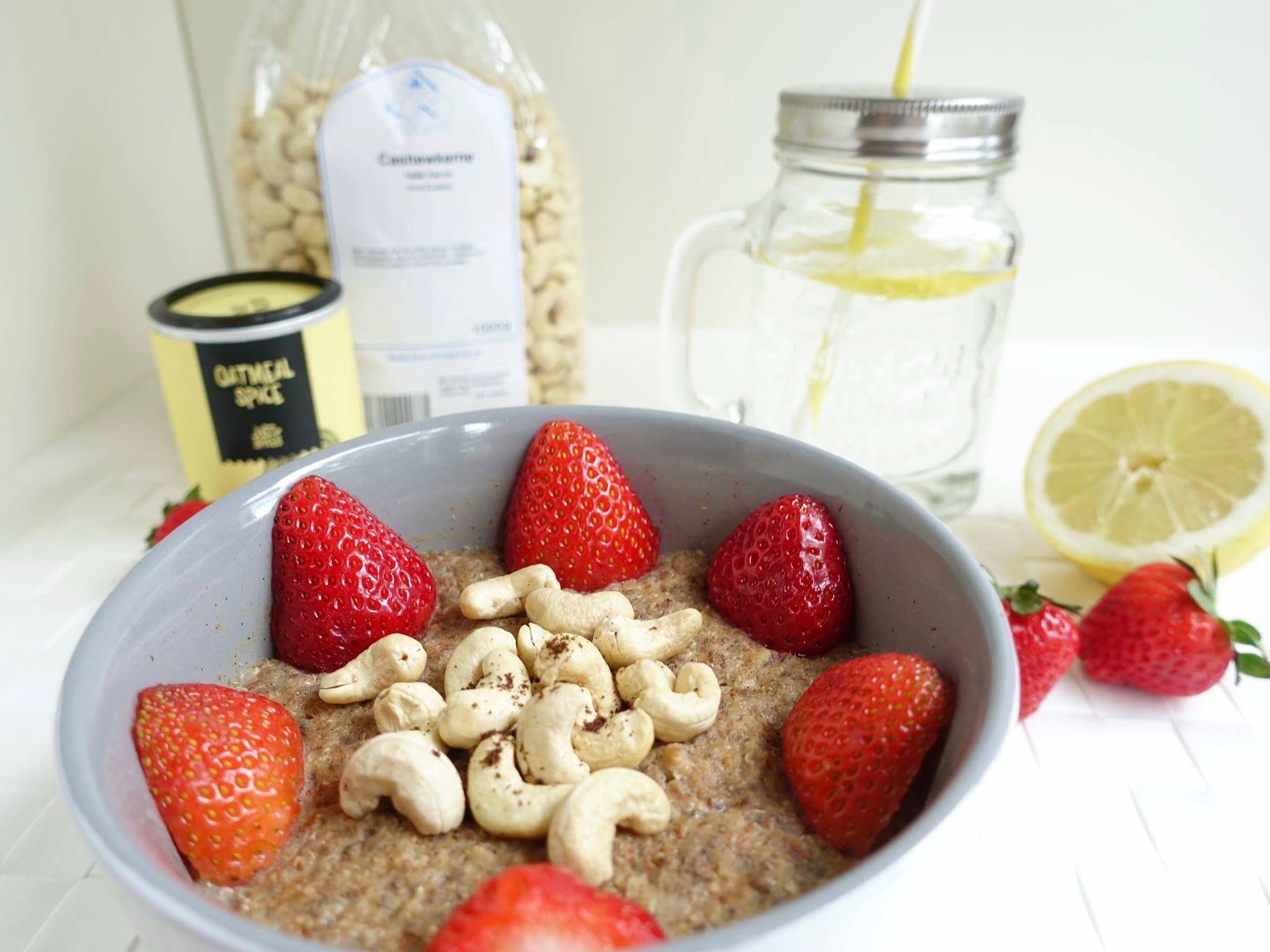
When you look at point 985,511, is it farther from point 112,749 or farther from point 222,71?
point 222,71

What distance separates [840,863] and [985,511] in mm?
601

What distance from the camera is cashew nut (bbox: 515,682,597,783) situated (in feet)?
1.48

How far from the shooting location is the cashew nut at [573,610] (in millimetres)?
560

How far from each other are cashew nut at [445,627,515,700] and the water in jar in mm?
493

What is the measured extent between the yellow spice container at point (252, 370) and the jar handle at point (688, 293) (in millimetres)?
319

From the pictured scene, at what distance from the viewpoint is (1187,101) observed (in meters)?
1.09

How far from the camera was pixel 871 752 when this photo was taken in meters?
0.45

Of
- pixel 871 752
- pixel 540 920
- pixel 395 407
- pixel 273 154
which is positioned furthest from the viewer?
pixel 395 407

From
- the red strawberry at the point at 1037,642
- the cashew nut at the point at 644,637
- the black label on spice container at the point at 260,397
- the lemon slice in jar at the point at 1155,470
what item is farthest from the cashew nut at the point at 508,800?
the lemon slice in jar at the point at 1155,470

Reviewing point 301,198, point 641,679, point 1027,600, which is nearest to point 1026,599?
point 1027,600

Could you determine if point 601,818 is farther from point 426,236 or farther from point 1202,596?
point 426,236

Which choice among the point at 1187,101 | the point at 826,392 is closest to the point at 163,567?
the point at 826,392

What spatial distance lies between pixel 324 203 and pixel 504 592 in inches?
19.5

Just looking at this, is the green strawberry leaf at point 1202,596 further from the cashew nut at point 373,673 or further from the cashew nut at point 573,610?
the cashew nut at point 373,673
